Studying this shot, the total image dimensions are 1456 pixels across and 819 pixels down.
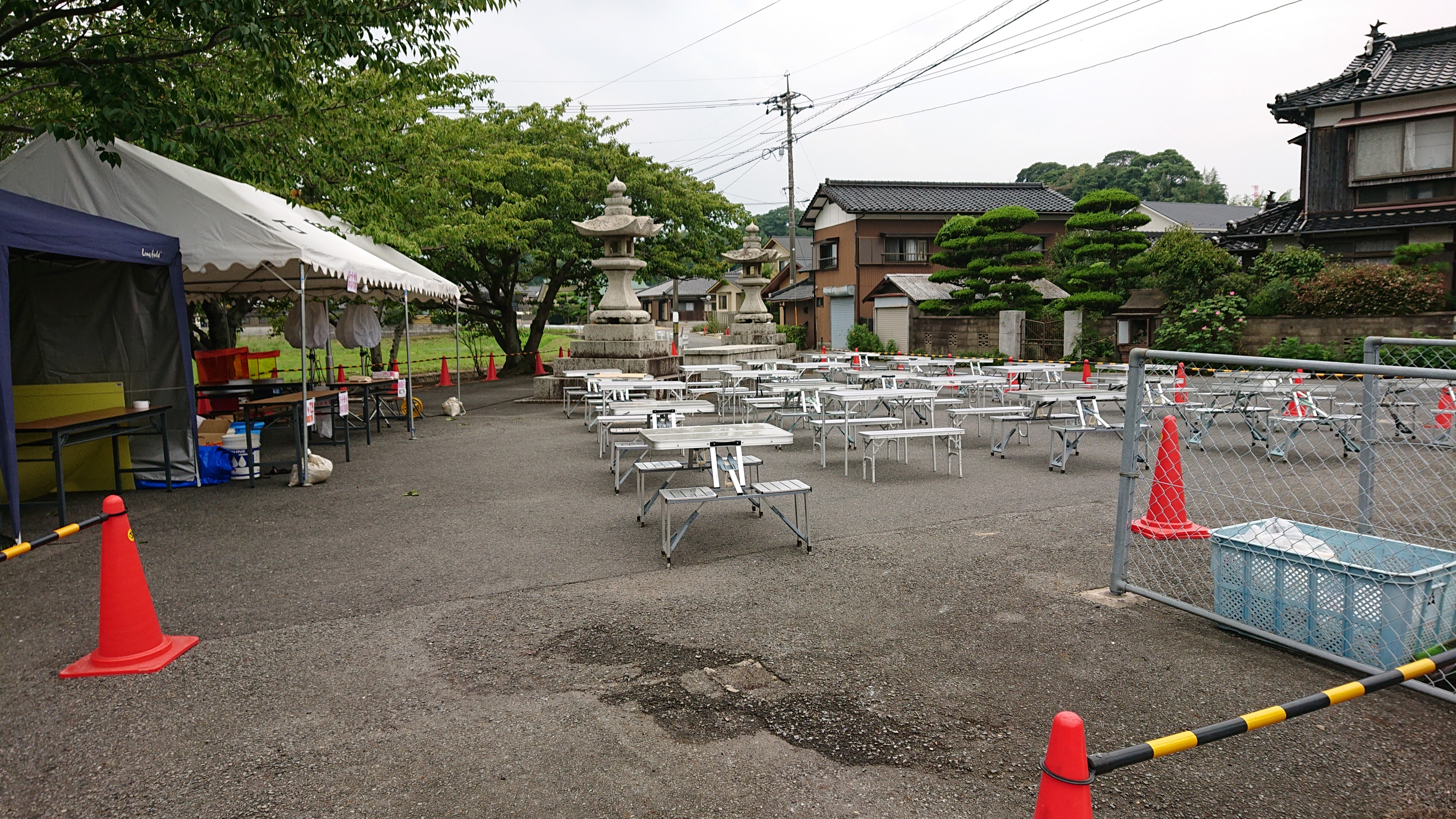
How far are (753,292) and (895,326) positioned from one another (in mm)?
8064

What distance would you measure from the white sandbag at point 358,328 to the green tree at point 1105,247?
18227 mm

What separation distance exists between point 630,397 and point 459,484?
4.79 m

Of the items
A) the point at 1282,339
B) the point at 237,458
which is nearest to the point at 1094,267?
the point at 1282,339

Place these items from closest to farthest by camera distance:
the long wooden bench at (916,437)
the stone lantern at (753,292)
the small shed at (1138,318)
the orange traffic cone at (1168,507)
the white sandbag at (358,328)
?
the orange traffic cone at (1168,507)
the long wooden bench at (916,437)
the white sandbag at (358,328)
the small shed at (1138,318)
the stone lantern at (753,292)

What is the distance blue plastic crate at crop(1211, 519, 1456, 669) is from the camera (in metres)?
3.51

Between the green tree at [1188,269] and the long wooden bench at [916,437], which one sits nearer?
the long wooden bench at [916,437]

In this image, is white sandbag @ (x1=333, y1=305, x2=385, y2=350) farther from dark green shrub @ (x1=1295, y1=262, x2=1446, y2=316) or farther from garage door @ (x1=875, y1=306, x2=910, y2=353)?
dark green shrub @ (x1=1295, y1=262, x2=1446, y2=316)

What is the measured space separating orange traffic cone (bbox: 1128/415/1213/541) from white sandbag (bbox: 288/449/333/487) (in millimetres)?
7349

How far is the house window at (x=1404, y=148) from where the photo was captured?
69.7ft

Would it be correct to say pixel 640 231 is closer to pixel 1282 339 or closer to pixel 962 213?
pixel 1282 339

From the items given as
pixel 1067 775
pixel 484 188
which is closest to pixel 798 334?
pixel 484 188

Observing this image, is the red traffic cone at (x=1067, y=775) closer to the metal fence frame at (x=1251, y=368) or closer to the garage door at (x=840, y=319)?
the metal fence frame at (x=1251, y=368)

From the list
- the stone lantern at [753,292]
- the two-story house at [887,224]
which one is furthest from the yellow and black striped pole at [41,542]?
the two-story house at [887,224]

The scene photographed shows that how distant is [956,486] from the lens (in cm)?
790
